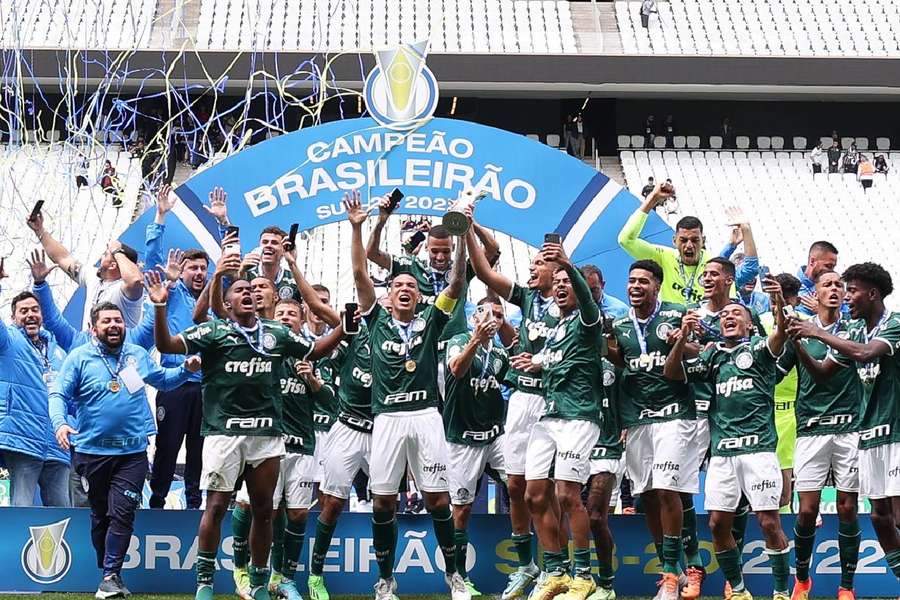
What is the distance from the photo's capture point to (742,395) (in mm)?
8500

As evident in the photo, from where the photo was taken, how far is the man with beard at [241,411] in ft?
26.6

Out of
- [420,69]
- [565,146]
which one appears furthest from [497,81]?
[420,69]

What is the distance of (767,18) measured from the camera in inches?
1165

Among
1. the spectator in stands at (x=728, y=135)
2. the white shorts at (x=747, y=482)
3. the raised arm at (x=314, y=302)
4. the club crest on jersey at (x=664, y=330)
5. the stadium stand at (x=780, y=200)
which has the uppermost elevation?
the spectator in stands at (x=728, y=135)

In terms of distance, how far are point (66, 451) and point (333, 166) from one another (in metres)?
3.13

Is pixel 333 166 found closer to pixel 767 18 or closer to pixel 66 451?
pixel 66 451

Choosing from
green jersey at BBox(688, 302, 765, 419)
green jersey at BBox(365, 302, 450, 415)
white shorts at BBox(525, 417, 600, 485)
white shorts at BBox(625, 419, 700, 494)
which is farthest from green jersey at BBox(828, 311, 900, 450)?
green jersey at BBox(365, 302, 450, 415)

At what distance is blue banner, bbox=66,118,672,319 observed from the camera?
11117mm

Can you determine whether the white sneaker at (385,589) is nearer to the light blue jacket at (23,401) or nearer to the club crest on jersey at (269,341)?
the club crest on jersey at (269,341)

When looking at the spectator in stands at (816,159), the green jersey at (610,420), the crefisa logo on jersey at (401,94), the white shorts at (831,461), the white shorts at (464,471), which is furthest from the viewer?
the spectator in stands at (816,159)

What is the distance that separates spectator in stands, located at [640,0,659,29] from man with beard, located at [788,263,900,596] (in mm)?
21841

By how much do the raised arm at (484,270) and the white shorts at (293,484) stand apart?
5.68 feet

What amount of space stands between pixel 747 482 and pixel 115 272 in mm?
4771

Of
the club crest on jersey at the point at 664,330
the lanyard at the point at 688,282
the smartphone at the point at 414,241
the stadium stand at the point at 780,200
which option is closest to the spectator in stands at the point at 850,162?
the stadium stand at the point at 780,200
